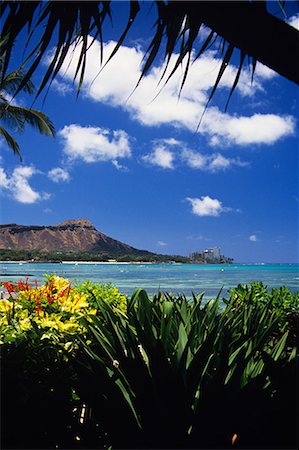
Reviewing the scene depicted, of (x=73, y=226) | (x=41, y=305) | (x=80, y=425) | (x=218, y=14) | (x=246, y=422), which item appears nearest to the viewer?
(x=218, y=14)

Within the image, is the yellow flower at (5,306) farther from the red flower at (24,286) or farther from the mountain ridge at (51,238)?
the mountain ridge at (51,238)

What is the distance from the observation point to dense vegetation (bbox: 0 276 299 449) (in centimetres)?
195

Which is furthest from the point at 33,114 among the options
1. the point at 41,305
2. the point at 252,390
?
the point at 252,390

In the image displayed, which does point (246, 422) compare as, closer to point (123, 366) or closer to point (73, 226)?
point (123, 366)

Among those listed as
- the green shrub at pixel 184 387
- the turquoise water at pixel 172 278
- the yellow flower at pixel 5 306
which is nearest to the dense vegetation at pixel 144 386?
the green shrub at pixel 184 387

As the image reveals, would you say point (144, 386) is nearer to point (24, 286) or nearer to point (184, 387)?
point (184, 387)

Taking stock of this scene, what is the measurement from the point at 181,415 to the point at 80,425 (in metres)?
0.54

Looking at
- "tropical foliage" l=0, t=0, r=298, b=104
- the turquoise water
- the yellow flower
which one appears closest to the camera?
"tropical foliage" l=0, t=0, r=298, b=104

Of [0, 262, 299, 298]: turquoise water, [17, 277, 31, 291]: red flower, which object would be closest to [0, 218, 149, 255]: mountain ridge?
[0, 262, 299, 298]: turquoise water

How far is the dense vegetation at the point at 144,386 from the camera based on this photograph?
6.39 ft

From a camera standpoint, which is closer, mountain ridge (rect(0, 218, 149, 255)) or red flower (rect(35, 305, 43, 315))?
red flower (rect(35, 305, 43, 315))

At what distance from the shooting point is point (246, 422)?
1946mm

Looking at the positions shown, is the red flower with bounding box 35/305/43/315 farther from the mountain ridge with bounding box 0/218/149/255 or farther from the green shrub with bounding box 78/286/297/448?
the mountain ridge with bounding box 0/218/149/255

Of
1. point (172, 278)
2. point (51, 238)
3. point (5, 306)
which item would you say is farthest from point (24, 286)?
point (51, 238)
